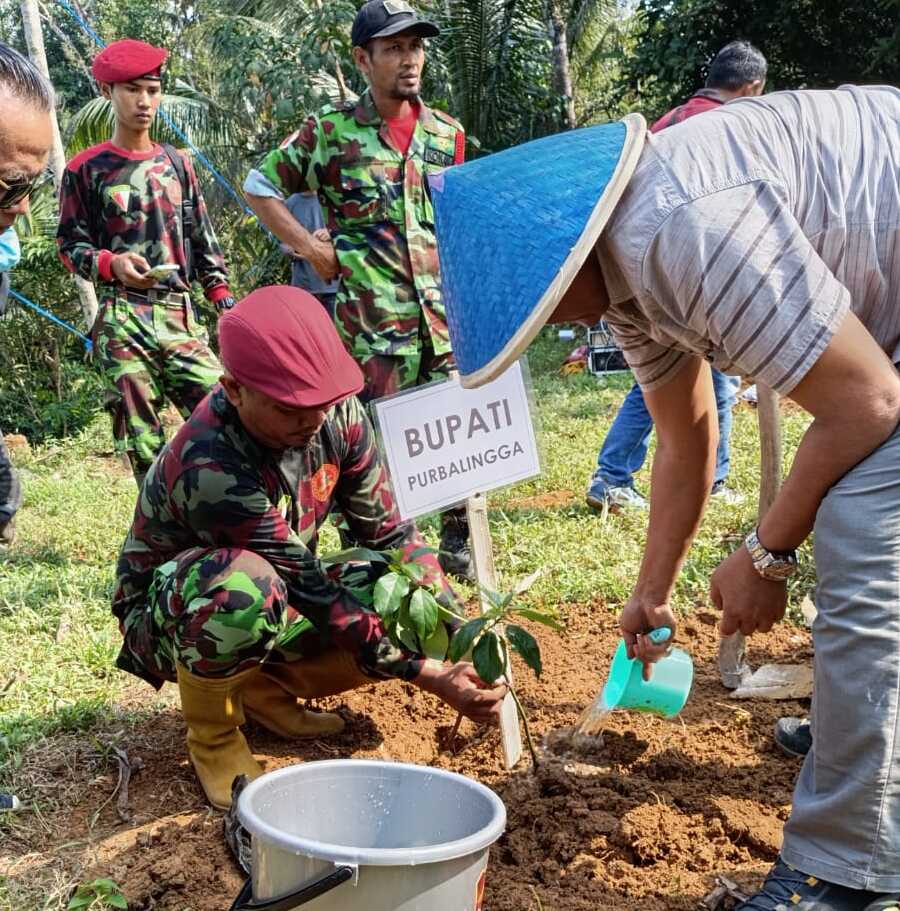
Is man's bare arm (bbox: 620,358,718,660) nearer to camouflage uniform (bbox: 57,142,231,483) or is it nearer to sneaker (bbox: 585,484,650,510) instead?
sneaker (bbox: 585,484,650,510)

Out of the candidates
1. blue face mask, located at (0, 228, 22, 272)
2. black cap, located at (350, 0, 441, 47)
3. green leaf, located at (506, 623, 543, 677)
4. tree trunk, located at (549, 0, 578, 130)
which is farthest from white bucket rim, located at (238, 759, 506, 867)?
tree trunk, located at (549, 0, 578, 130)

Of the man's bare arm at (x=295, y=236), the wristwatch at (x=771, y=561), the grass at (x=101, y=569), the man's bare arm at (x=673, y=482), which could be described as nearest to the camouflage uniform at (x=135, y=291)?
the grass at (x=101, y=569)

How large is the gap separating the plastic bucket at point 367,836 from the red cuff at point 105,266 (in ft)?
10.4

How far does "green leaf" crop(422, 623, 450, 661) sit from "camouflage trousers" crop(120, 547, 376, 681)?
0.35m

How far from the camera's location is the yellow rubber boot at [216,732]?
2.47m

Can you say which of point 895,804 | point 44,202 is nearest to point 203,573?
point 895,804

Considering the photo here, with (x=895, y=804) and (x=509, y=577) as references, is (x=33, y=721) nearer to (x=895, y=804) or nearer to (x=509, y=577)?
(x=509, y=577)

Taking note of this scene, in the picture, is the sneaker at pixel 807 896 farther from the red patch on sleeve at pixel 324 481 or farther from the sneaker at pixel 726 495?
the sneaker at pixel 726 495

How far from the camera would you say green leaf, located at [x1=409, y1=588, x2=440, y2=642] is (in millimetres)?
2240

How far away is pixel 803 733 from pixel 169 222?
11.2 feet

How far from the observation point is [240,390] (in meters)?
2.37

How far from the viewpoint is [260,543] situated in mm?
2492

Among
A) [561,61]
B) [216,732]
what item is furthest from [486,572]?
[561,61]

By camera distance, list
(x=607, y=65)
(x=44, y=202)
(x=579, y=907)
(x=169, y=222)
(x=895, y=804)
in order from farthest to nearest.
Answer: (x=607, y=65)
(x=44, y=202)
(x=169, y=222)
(x=579, y=907)
(x=895, y=804)
